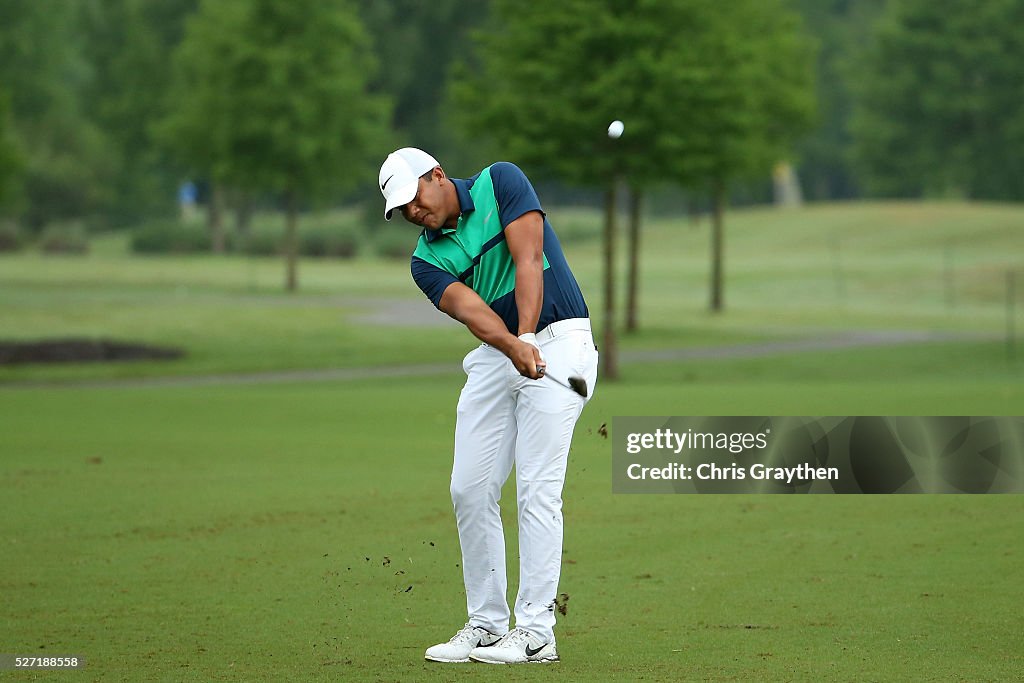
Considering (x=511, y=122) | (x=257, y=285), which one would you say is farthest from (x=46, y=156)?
(x=511, y=122)

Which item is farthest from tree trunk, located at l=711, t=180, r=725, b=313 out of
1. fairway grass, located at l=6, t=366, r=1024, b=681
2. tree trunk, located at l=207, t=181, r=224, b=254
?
tree trunk, located at l=207, t=181, r=224, b=254

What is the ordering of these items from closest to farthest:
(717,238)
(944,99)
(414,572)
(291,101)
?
(414,572), (717,238), (291,101), (944,99)

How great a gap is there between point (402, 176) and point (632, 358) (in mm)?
26464

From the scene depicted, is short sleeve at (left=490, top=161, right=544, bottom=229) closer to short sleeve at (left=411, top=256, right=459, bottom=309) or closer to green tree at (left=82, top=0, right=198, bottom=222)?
short sleeve at (left=411, top=256, right=459, bottom=309)

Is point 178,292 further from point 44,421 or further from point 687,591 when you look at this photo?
point 687,591

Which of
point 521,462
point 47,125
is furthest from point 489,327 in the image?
point 47,125

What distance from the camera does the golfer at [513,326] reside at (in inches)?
253

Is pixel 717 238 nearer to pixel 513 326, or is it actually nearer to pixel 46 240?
pixel 513 326

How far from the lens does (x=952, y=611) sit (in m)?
7.73

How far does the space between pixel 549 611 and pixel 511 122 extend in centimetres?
2197

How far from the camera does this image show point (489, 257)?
6.60 meters

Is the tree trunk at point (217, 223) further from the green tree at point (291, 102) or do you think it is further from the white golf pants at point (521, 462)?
the white golf pants at point (521, 462)

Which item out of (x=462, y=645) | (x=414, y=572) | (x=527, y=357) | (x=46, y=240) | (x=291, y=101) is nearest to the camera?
(x=527, y=357)

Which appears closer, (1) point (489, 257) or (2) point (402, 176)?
(2) point (402, 176)
